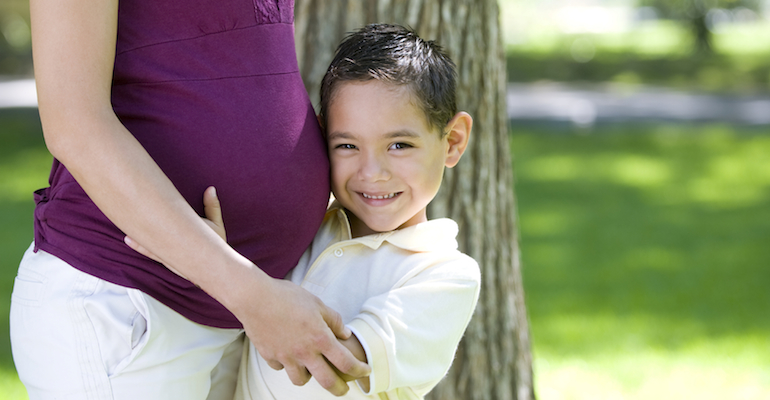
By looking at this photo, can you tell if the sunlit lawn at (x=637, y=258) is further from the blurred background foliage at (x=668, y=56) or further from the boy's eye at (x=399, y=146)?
the blurred background foliage at (x=668, y=56)

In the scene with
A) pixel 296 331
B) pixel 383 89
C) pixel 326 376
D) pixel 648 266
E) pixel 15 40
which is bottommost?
pixel 648 266

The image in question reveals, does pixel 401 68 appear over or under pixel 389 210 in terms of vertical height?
over

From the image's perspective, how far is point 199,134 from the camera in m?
1.39

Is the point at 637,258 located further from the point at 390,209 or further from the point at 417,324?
the point at 417,324

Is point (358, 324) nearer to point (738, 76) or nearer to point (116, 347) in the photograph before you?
point (116, 347)

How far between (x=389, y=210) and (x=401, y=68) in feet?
1.02

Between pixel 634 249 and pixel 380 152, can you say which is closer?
pixel 380 152

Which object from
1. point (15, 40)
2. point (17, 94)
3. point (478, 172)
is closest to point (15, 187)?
point (478, 172)

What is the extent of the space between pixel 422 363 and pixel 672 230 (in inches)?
228

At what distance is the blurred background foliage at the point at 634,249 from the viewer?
4055 mm

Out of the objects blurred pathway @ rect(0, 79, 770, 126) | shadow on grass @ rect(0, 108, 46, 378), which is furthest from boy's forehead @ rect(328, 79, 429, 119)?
blurred pathway @ rect(0, 79, 770, 126)

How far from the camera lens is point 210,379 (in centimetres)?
163

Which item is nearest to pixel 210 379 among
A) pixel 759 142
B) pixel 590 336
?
pixel 590 336

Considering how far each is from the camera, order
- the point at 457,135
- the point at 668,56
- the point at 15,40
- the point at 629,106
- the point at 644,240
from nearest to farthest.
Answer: the point at 457,135 < the point at 644,240 < the point at 629,106 < the point at 668,56 < the point at 15,40
